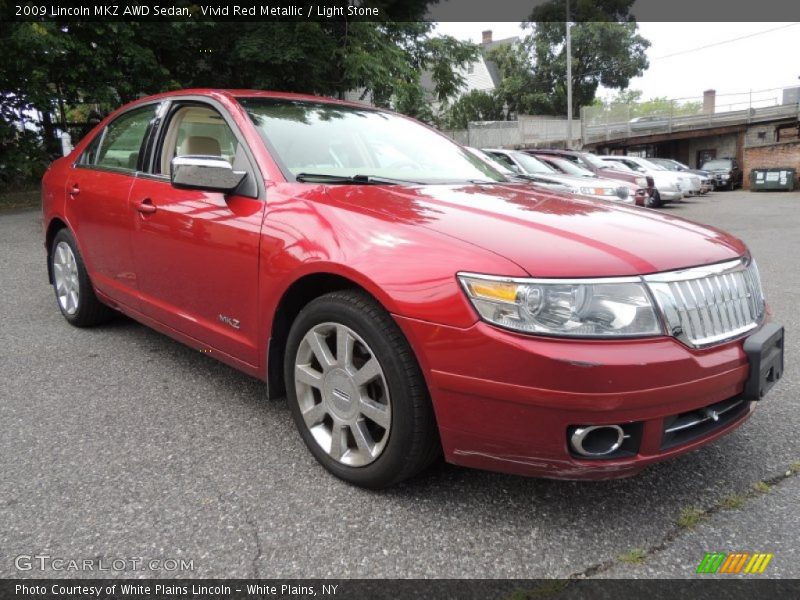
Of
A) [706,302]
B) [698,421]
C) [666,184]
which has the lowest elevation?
[698,421]

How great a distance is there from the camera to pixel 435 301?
199 centimetres

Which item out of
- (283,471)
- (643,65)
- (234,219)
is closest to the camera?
(283,471)

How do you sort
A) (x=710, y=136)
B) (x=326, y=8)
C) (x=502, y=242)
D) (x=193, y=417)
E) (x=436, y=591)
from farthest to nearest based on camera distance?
(x=710, y=136) → (x=326, y=8) → (x=193, y=417) → (x=502, y=242) → (x=436, y=591)

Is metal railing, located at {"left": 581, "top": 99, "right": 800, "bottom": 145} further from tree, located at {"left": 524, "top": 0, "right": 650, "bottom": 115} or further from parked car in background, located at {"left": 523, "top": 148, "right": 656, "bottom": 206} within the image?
parked car in background, located at {"left": 523, "top": 148, "right": 656, "bottom": 206}

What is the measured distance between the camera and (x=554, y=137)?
113 ft

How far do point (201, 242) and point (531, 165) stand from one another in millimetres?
10532

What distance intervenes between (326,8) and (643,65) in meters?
39.4

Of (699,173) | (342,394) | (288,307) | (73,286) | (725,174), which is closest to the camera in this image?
(342,394)

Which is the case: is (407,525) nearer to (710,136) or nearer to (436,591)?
(436,591)

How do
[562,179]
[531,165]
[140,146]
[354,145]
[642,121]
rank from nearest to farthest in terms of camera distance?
1. [354,145]
2. [140,146]
3. [562,179]
4. [531,165]
5. [642,121]

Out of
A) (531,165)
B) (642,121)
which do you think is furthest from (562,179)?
(642,121)

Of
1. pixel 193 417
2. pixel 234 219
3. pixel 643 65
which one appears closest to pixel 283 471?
pixel 193 417

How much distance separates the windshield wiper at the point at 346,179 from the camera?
272 centimetres

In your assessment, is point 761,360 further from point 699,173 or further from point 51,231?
point 699,173
